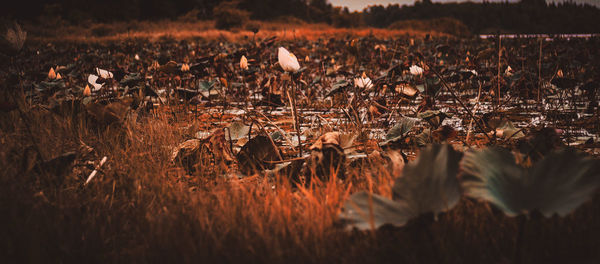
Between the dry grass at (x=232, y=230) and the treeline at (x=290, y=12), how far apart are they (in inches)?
910

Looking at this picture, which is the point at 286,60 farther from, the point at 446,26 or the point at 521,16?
the point at 521,16

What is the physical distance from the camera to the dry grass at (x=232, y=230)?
2.57ft

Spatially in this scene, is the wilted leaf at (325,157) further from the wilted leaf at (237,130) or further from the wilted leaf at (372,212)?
the wilted leaf at (237,130)

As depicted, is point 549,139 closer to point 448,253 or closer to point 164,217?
point 448,253

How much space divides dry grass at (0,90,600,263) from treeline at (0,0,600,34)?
23105mm

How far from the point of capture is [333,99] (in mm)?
3287

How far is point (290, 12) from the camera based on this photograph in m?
36.6

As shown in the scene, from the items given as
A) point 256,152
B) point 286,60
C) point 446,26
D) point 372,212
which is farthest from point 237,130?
point 446,26

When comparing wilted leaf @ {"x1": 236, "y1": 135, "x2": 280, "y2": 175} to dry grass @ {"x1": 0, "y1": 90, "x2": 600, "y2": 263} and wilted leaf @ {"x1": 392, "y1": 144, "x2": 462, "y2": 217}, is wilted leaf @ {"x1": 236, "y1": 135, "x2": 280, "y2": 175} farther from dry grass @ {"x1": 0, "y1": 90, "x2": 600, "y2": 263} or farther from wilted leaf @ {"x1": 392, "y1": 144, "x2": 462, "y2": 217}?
wilted leaf @ {"x1": 392, "y1": 144, "x2": 462, "y2": 217}

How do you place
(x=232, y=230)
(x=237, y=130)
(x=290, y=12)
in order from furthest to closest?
(x=290, y=12) → (x=237, y=130) → (x=232, y=230)

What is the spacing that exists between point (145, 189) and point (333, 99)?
229 cm

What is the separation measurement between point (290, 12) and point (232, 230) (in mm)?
37814

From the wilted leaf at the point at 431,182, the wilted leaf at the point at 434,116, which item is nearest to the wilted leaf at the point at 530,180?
the wilted leaf at the point at 431,182

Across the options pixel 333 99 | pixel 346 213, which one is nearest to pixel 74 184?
pixel 346 213
